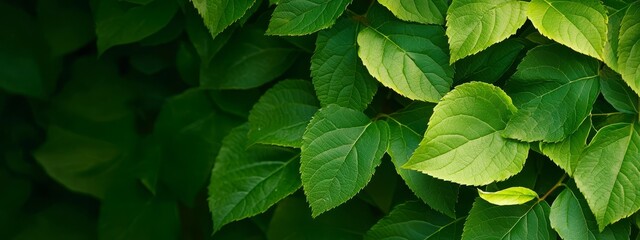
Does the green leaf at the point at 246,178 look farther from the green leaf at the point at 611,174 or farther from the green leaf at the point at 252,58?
the green leaf at the point at 611,174

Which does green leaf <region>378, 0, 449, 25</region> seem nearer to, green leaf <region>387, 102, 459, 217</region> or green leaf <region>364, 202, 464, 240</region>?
green leaf <region>387, 102, 459, 217</region>

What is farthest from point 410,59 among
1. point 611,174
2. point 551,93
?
point 611,174

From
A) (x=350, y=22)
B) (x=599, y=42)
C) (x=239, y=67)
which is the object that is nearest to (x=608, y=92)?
(x=599, y=42)

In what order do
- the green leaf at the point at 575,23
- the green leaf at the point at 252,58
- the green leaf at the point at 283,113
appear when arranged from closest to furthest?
the green leaf at the point at 575,23 → the green leaf at the point at 283,113 → the green leaf at the point at 252,58

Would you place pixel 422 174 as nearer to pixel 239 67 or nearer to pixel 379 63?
pixel 379 63

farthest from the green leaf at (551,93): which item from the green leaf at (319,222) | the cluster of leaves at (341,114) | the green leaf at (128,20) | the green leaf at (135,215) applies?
the green leaf at (135,215)
